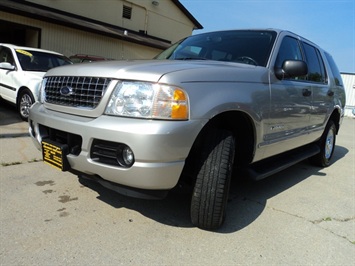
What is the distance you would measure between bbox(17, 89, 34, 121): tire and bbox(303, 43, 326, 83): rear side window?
5.24 meters

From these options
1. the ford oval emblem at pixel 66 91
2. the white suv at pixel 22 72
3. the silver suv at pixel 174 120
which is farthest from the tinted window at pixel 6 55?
the ford oval emblem at pixel 66 91

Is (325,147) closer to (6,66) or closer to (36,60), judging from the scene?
(36,60)

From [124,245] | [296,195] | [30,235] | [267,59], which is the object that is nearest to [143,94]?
[124,245]

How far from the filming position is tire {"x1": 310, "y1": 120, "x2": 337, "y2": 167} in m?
5.29

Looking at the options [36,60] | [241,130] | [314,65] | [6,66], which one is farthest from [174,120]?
[36,60]

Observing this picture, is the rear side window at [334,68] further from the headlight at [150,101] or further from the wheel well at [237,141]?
the headlight at [150,101]

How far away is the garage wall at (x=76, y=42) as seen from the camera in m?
12.9

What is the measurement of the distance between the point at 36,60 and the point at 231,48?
550 cm

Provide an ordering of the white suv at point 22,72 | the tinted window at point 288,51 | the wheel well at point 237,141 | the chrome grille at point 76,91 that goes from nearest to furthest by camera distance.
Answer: the chrome grille at point 76,91, the wheel well at point 237,141, the tinted window at point 288,51, the white suv at point 22,72

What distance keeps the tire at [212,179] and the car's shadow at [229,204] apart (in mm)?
275

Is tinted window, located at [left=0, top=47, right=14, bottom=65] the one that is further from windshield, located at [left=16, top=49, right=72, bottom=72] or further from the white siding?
the white siding

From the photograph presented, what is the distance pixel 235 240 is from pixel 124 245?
2.94 ft

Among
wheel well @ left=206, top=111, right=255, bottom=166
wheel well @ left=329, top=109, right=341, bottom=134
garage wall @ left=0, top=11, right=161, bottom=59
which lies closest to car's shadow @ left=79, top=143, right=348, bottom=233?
wheel well @ left=206, top=111, right=255, bottom=166

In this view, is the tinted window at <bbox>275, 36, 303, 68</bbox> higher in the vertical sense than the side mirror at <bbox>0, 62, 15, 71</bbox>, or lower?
higher
